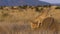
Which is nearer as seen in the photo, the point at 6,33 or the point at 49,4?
the point at 6,33

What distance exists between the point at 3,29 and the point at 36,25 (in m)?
0.21

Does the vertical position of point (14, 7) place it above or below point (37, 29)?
above

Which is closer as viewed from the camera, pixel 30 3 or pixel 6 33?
pixel 6 33

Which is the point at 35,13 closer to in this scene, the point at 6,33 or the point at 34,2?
the point at 34,2

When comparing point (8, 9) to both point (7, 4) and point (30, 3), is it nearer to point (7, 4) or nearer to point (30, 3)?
point (7, 4)

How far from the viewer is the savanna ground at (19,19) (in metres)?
0.73

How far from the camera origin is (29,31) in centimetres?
73

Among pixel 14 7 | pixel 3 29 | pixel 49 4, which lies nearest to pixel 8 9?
pixel 14 7

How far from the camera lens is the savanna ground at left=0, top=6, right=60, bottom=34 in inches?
28.7

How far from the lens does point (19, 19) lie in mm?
763

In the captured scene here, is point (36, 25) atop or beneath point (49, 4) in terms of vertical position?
beneath

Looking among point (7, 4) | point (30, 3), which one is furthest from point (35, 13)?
point (7, 4)

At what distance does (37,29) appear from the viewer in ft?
2.41

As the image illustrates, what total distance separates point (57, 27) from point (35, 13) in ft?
0.55
